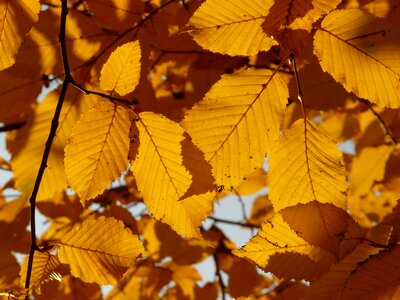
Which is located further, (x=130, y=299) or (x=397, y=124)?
(x=130, y=299)

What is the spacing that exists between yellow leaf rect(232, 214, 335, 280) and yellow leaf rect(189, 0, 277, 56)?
23cm

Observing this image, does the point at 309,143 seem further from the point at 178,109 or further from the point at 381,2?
the point at 178,109

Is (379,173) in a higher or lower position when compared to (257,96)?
lower

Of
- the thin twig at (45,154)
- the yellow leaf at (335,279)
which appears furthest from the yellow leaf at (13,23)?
the yellow leaf at (335,279)

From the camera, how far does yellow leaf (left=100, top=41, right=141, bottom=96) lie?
29.2 inches

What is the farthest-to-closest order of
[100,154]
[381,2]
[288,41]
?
[381,2]
[100,154]
[288,41]

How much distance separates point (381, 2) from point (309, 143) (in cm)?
44

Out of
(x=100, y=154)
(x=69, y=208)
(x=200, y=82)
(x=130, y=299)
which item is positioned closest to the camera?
(x=100, y=154)

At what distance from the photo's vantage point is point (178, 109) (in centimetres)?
134

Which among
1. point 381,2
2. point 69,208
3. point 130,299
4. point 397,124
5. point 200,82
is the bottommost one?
point 130,299

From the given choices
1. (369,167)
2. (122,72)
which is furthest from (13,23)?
(369,167)

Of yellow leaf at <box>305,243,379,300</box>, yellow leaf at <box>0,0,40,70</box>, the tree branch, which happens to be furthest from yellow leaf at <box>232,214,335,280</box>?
the tree branch

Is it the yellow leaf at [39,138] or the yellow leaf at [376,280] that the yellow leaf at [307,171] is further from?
the yellow leaf at [39,138]

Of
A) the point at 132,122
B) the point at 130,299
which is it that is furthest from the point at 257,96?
the point at 130,299
